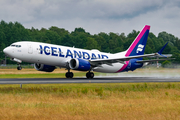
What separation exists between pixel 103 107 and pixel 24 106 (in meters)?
4.55

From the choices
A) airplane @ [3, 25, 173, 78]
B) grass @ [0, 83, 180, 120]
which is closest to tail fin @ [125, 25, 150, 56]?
A: airplane @ [3, 25, 173, 78]

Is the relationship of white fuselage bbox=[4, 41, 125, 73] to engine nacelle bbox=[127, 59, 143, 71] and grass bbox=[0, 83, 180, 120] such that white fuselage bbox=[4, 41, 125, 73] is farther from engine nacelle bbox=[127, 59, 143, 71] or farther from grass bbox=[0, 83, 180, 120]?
grass bbox=[0, 83, 180, 120]

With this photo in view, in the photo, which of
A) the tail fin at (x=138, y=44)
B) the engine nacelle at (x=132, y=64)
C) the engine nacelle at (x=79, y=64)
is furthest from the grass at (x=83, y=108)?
the tail fin at (x=138, y=44)

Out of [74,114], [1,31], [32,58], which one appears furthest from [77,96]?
[1,31]

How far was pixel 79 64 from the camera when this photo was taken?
123ft

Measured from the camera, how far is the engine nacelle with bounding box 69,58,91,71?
37469 millimetres

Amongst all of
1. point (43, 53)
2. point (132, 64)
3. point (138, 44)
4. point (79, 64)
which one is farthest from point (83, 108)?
point (138, 44)

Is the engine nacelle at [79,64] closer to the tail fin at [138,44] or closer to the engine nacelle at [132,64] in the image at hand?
the engine nacelle at [132,64]

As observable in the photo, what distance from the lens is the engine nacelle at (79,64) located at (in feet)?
123

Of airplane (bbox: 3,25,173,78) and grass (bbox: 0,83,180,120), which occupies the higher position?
airplane (bbox: 3,25,173,78)

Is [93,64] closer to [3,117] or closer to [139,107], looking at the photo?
[139,107]

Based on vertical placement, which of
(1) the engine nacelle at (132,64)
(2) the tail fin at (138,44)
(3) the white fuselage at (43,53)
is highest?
(2) the tail fin at (138,44)

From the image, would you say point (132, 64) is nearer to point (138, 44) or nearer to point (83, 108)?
point (138, 44)

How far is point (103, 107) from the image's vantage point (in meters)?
16.1
